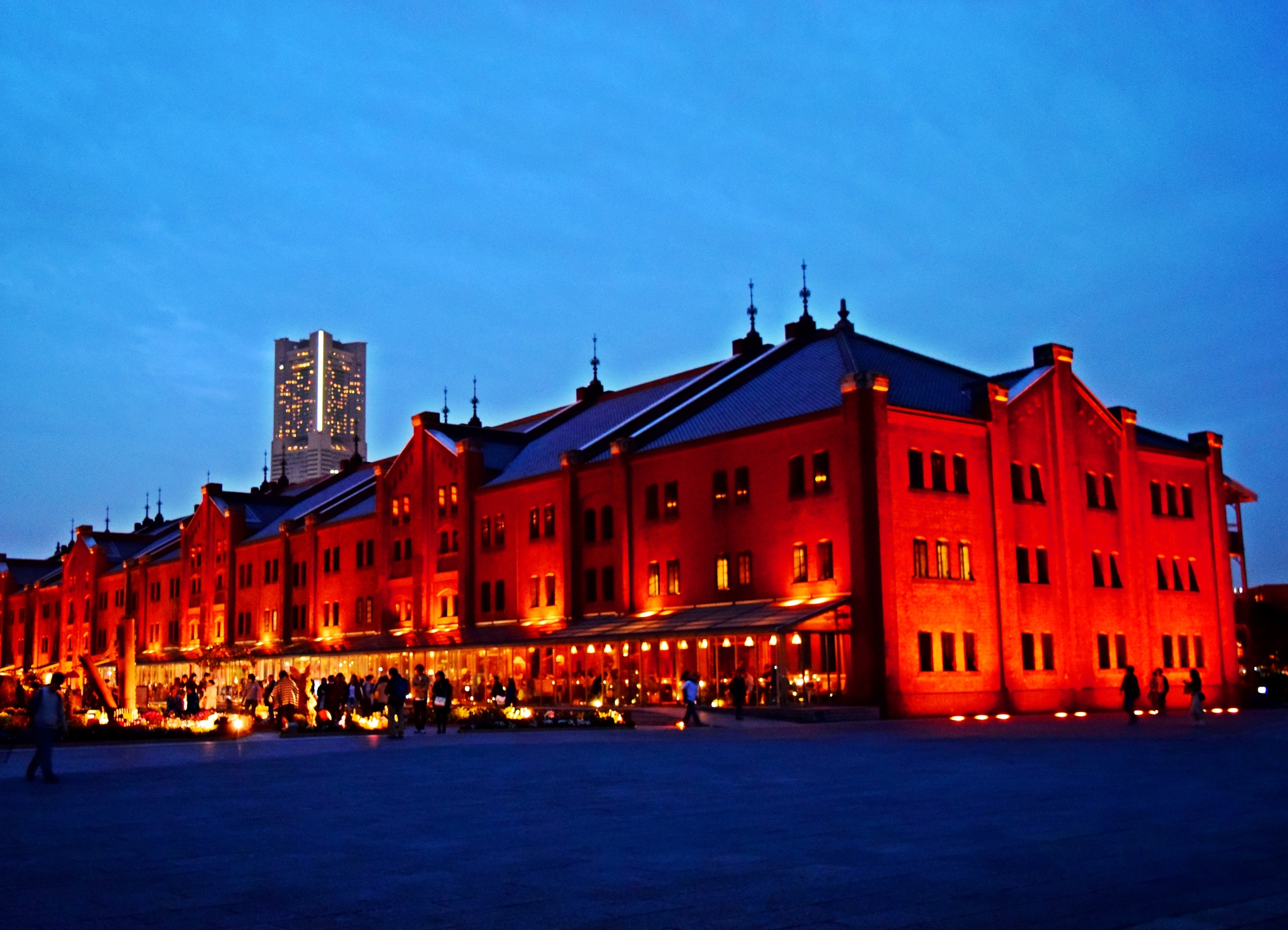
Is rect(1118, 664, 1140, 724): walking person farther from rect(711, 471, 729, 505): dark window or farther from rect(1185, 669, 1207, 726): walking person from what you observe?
rect(711, 471, 729, 505): dark window

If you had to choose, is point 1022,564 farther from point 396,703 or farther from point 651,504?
point 396,703

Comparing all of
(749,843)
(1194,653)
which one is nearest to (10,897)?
(749,843)

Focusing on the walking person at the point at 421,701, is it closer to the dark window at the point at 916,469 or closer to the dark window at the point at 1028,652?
the dark window at the point at 916,469

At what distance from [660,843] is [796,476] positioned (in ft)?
123

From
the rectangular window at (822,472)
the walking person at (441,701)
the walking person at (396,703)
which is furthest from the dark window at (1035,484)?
the walking person at (396,703)

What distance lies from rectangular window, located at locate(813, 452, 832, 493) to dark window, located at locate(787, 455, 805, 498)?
634mm

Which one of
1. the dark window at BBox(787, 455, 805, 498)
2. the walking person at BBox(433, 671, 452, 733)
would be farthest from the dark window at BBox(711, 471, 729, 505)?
the walking person at BBox(433, 671, 452, 733)

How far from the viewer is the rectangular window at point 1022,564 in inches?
1994

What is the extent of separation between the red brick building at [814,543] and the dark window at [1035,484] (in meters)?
0.09

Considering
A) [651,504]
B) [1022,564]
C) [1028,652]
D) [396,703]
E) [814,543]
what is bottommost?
[396,703]

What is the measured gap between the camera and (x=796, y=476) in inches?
1944

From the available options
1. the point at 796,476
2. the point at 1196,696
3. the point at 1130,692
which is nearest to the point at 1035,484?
the point at 796,476

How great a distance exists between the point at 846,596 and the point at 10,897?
38177mm

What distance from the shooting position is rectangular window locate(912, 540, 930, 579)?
154 feet
